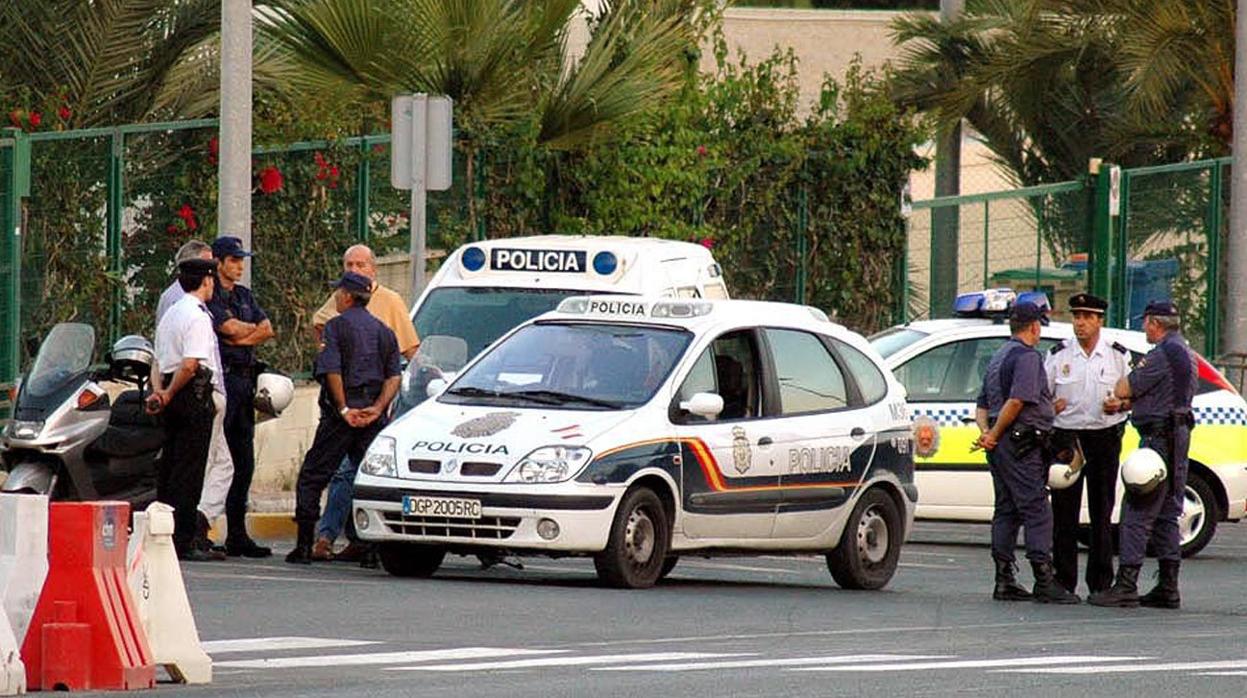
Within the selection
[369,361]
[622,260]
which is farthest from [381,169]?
[369,361]

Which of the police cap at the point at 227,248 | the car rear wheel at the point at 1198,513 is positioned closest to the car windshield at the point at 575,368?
the police cap at the point at 227,248

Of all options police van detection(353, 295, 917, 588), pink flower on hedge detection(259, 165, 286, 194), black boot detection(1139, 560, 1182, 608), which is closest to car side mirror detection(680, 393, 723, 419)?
police van detection(353, 295, 917, 588)

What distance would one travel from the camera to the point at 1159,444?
15.6 meters

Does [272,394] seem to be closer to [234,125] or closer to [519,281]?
[519,281]

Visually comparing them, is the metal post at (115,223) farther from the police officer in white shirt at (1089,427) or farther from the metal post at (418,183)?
the police officer in white shirt at (1089,427)

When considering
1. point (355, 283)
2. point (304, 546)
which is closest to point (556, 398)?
point (355, 283)

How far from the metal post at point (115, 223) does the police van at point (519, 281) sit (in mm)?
2838

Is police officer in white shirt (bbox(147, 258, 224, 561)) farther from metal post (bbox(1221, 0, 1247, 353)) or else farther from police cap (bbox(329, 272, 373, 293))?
metal post (bbox(1221, 0, 1247, 353))

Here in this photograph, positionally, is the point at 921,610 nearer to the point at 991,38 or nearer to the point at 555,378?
the point at 555,378

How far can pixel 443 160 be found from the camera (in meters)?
19.5

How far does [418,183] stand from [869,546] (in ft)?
16.3

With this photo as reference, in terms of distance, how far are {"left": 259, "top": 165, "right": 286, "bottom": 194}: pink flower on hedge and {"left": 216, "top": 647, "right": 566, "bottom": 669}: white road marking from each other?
10.1 m

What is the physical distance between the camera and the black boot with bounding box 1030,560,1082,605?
15.5 m

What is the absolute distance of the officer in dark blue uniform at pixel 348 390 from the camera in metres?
16.0
